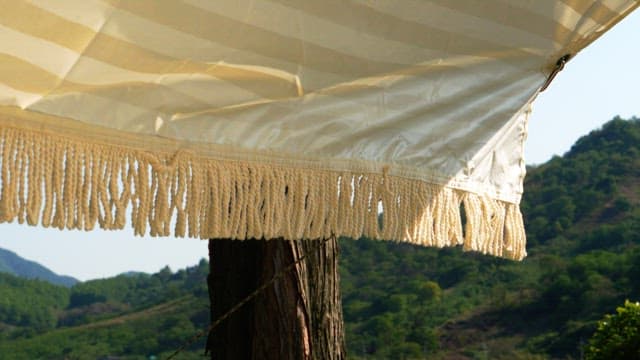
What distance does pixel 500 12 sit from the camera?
4.43 feet

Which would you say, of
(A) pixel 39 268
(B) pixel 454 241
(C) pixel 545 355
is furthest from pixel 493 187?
(A) pixel 39 268

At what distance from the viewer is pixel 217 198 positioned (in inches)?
45.6

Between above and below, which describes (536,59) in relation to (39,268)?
below

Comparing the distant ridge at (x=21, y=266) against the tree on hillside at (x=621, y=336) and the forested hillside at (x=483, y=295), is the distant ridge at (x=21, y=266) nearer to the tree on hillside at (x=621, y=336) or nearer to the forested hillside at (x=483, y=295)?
the forested hillside at (x=483, y=295)

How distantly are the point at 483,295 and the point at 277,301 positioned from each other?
32.6 metres

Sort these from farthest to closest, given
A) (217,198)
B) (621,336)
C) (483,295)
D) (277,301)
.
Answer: (483,295) < (621,336) < (277,301) < (217,198)

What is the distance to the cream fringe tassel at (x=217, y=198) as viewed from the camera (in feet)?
3.36

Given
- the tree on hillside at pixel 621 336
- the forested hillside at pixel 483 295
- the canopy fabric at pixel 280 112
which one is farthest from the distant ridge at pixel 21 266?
the canopy fabric at pixel 280 112

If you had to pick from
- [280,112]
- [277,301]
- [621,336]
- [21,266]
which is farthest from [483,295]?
[21,266]

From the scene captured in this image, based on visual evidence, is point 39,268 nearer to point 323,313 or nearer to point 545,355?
point 545,355

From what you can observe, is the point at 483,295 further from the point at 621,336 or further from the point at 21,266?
the point at 21,266

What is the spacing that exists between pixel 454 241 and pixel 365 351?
96.7 ft

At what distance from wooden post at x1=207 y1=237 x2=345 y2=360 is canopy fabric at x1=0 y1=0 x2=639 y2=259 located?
1.20 feet

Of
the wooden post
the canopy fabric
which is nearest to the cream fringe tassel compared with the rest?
the canopy fabric
